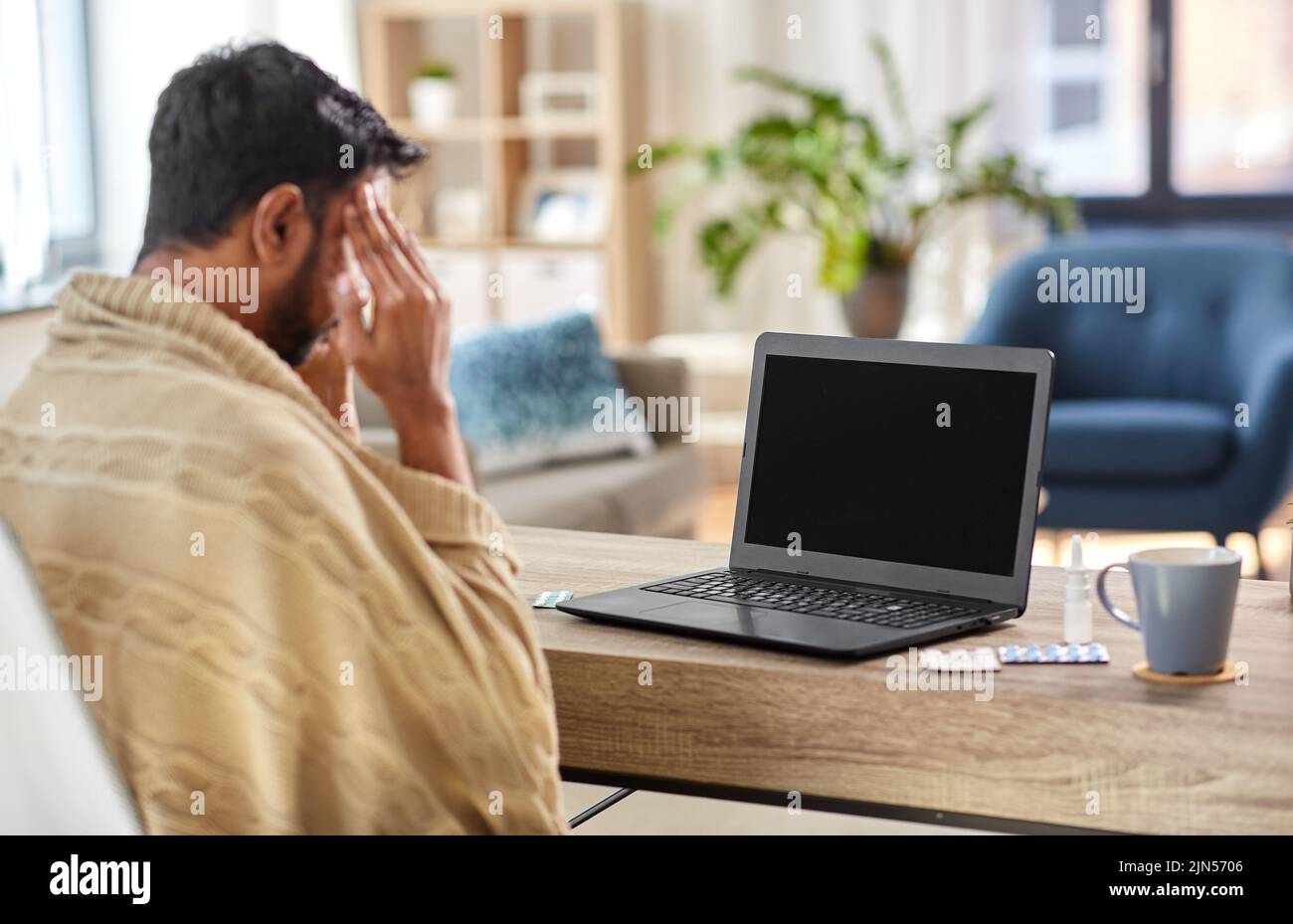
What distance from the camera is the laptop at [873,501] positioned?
139cm

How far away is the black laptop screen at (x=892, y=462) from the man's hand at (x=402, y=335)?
17.1 inches

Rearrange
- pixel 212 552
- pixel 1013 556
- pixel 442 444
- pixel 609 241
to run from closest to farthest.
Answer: pixel 212 552, pixel 442 444, pixel 1013 556, pixel 609 241

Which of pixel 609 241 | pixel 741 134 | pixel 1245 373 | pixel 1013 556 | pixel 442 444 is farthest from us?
pixel 609 241

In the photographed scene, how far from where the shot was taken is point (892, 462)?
1483 mm

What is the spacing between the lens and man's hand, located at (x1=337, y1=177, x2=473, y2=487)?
1185 millimetres

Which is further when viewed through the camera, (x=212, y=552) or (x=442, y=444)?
(x=442, y=444)

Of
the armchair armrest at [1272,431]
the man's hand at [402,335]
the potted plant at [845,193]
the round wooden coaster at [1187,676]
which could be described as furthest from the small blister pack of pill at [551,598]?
the potted plant at [845,193]

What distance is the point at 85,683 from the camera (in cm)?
99

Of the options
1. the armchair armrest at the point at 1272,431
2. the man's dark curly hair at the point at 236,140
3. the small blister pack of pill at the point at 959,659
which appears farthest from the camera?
the armchair armrest at the point at 1272,431

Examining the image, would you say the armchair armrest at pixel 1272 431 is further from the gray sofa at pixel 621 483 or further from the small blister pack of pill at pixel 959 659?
the small blister pack of pill at pixel 959 659
